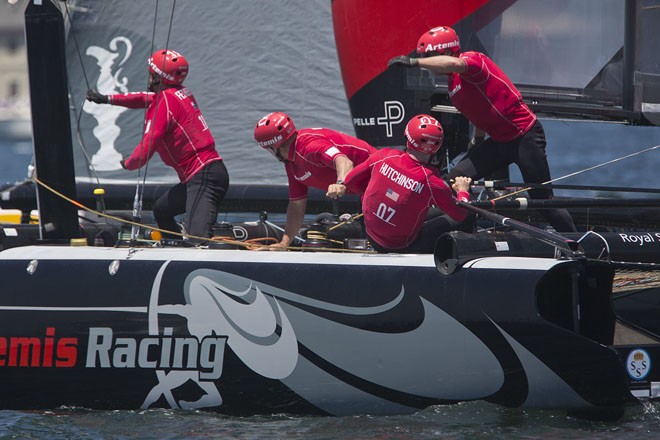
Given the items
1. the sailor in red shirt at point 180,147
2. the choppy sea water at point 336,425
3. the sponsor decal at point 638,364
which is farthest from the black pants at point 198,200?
the sponsor decal at point 638,364

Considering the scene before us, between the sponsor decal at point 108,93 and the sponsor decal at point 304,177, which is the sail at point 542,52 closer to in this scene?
the sponsor decal at point 304,177

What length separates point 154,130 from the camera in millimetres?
6285

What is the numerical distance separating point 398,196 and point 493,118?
116 centimetres

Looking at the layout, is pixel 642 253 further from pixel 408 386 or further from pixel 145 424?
pixel 145 424

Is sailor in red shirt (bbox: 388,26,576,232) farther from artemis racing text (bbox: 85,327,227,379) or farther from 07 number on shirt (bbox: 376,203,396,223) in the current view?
artemis racing text (bbox: 85,327,227,379)

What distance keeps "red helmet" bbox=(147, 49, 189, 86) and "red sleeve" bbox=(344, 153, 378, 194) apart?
1302mm

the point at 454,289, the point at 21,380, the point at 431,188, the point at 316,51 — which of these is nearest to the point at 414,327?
the point at 454,289

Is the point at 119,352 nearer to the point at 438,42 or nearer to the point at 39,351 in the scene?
the point at 39,351

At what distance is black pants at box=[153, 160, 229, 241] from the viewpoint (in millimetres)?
6289

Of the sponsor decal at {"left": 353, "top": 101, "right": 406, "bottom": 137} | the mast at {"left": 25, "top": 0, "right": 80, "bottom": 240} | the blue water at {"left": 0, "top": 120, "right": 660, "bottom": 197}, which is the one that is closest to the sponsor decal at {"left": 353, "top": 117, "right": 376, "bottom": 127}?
the sponsor decal at {"left": 353, "top": 101, "right": 406, "bottom": 137}

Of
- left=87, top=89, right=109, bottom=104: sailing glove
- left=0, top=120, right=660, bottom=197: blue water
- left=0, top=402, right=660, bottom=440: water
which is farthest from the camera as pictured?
left=0, top=120, right=660, bottom=197: blue water

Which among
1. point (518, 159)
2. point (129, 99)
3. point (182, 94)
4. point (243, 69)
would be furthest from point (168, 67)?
point (243, 69)

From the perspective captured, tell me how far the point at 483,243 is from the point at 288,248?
0.99 metres

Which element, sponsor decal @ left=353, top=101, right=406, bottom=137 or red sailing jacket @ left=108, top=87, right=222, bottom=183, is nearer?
red sailing jacket @ left=108, top=87, right=222, bottom=183
